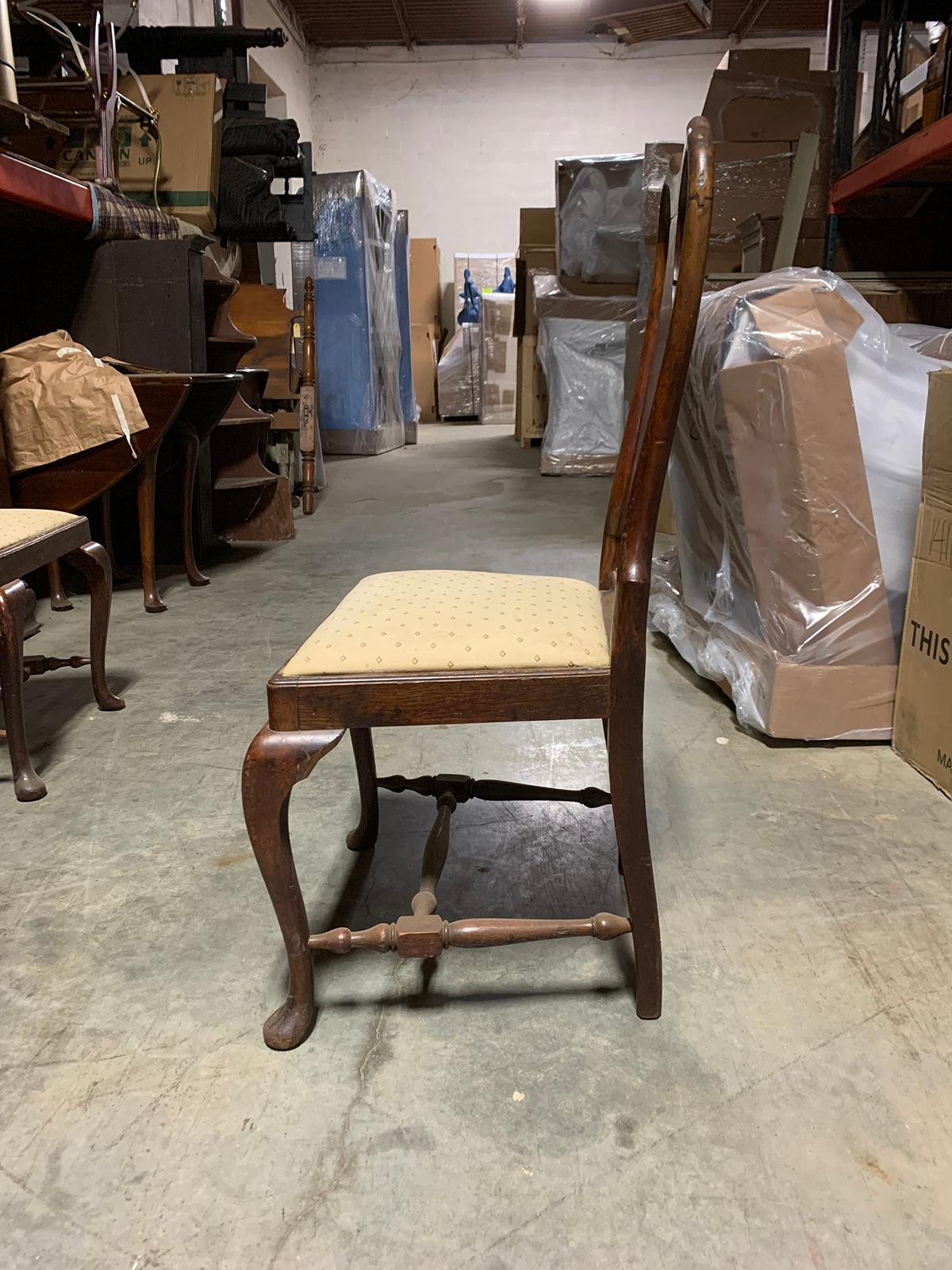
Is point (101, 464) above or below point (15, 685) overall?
above

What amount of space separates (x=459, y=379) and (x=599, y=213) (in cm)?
402

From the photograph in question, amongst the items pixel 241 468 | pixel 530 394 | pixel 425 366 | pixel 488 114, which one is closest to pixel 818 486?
pixel 241 468

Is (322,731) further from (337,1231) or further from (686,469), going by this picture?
(686,469)

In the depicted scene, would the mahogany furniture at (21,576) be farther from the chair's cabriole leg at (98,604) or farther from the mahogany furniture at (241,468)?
the mahogany furniture at (241,468)

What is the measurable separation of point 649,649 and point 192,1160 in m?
1.80

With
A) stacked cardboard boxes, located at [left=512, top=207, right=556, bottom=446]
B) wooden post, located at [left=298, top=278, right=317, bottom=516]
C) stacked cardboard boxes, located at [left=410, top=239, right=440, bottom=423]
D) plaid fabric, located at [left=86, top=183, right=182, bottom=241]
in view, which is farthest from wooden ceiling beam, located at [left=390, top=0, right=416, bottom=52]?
plaid fabric, located at [left=86, top=183, right=182, bottom=241]

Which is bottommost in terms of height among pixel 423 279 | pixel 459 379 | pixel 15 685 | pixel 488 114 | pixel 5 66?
pixel 15 685

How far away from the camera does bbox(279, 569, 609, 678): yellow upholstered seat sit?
0.97 m

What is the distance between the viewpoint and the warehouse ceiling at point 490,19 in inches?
326

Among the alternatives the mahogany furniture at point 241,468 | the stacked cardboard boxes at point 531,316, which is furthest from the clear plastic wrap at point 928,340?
the stacked cardboard boxes at point 531,316

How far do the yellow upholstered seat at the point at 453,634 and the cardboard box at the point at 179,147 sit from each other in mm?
3541

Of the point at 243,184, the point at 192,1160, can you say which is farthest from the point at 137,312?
the point at 192,1160

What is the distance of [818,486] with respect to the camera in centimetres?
170

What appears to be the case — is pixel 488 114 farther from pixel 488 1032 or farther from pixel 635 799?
pixel 488 1032
